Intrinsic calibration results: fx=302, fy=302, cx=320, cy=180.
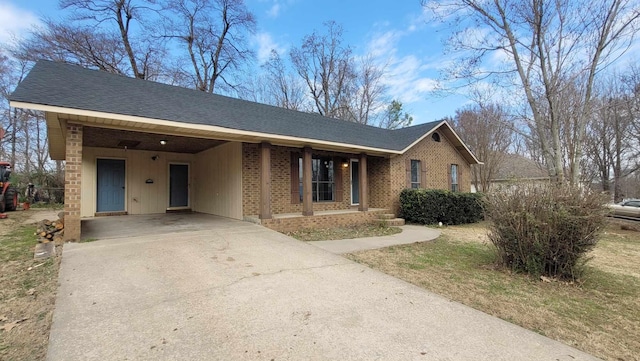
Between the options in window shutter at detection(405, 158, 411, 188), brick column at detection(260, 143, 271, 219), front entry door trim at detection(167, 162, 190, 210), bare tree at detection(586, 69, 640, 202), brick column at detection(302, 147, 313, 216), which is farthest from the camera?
bare tree at detection(586, 69, 640, 202)

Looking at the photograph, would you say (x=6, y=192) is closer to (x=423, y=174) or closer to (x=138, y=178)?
Result: (x=138, y=178)

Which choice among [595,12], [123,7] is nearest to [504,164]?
[595,12]

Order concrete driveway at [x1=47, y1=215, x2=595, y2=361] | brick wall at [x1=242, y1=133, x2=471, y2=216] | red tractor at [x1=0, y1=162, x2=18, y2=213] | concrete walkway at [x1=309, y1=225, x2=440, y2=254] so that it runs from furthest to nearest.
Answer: red tractor at [x1=0, y1=162, x2=18, y2=213] → brick wall at [x1=242, y1=133, x2=471, y2=216] → concrete walkway at [x1=309, y1=225, x2=440, y2=254] → concrete driveway at [x1=47, y1=215, x2=595, y2=361]

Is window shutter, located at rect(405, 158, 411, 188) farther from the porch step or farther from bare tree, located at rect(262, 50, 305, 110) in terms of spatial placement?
bare tree, located at rect(262, 50, 305, 110)

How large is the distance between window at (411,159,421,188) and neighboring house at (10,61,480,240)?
65 millimetres

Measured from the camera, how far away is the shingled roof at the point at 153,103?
17.6 feet

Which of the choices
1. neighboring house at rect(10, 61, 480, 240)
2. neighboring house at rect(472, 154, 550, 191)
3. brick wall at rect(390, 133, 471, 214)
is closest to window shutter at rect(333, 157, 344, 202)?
neighboring house at rect(10, 61, 480, 240)

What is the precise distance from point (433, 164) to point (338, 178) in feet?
17.7

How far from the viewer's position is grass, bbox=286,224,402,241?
8.26 m

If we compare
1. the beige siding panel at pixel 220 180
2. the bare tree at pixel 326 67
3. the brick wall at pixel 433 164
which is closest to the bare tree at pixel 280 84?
the bare tree at pixel 326 67

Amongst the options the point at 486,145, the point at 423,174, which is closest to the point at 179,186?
the point at 423,174

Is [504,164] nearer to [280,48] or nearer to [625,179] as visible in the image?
[625,179]

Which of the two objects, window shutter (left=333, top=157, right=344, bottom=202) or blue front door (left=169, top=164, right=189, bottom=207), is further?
window shutter (left=333, top=157, right=344, bottom=202)

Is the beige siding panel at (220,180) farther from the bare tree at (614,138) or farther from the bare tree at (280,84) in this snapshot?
the bare tree at (614,138)
